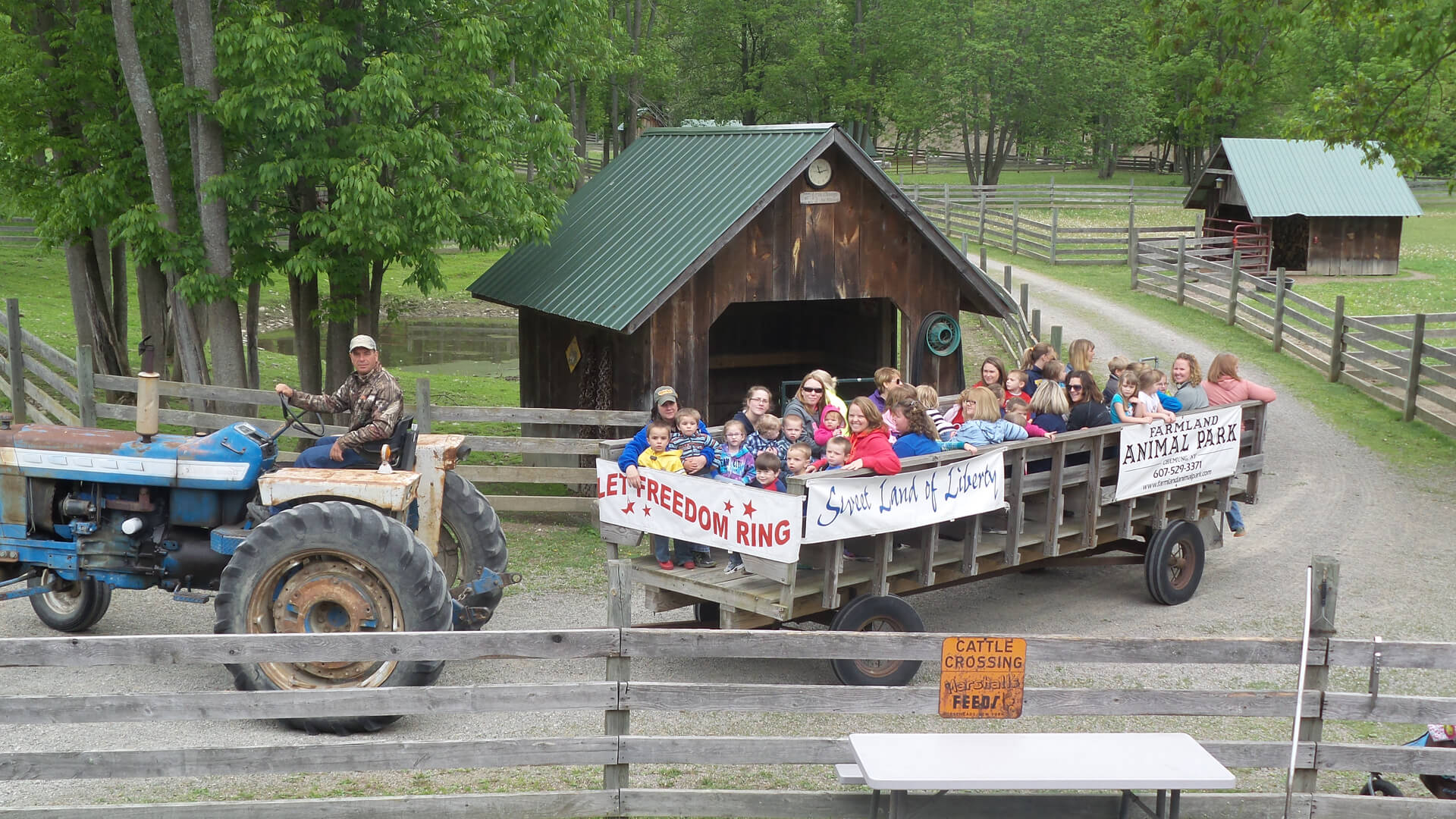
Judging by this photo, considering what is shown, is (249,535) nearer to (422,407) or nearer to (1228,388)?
(422,407)

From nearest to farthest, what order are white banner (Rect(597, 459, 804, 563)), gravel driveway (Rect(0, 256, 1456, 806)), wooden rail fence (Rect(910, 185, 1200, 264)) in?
1. gravel driveway (Rect(0, 256, 1456, 806))
2. white banner (Rect(597, 459, 804, 563))
3. wooden rail fence (Rect(910, 185, 1200, 264))

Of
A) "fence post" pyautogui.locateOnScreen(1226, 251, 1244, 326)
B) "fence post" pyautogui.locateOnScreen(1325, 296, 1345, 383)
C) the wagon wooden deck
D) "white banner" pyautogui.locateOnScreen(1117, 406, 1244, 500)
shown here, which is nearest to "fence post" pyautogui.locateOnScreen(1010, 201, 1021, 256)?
"fence post" pyautogui.locateOnScreen(1226, 251, 1244, 326)

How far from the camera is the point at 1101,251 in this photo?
3300 cm

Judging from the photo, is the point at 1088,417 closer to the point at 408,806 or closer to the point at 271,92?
the point at 408,806

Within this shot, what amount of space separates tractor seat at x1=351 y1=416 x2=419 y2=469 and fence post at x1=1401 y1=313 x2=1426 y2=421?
14246 millimetres

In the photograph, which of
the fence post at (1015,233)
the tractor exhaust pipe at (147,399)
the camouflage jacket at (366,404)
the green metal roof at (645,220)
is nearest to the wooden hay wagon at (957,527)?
the camouflage jacket at (366,404)

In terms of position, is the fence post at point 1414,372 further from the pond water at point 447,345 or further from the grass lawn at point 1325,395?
the pond water at point 447,345

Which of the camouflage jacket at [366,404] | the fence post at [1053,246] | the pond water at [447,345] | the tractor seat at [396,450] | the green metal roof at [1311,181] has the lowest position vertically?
the pond water at [447,345]

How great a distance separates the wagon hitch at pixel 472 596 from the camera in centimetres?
838

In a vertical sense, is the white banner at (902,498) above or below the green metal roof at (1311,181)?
below

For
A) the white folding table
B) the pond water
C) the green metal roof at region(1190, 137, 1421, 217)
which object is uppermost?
the green metal roof at region(1190, 137, 1421, 217)

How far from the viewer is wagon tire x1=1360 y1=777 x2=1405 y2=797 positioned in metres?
6.53

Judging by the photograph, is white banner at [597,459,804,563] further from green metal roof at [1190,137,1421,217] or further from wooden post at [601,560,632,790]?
green metal roof at [1190,137,1421,217]

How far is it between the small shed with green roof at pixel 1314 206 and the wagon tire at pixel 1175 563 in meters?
19.9
